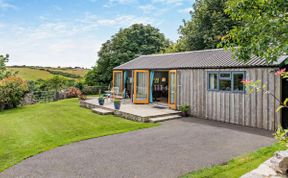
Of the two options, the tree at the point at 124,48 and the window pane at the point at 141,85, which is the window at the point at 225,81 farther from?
the tree at the point at 124,48

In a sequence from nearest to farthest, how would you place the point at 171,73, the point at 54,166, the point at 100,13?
the point at 54,166, the point at 171,73, the point at 100,13

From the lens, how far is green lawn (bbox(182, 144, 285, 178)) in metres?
4.05

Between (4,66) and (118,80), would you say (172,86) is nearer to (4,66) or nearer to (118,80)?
(118,80)

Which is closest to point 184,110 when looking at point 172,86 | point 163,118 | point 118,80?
point 163,118

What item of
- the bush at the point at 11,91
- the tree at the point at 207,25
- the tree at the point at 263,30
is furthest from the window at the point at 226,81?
the bush at the point at 11,91

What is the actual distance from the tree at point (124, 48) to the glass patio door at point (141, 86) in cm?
975

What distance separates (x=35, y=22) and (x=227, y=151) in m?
16.9

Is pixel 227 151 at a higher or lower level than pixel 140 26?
lower

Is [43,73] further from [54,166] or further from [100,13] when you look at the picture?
[54,166]

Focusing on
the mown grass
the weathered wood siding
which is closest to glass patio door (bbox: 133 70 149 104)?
the weathered wood siding

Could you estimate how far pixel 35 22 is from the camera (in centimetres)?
1675

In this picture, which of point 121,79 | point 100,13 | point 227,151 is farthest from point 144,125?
point 100,13

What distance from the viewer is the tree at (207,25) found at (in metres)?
18.5

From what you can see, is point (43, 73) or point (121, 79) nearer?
point (121, 79)
